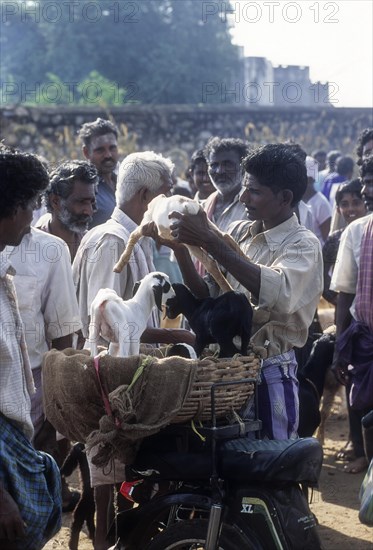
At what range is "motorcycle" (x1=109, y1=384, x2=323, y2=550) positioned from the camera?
373 centimetres

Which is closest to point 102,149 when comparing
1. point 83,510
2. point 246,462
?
point 83,510

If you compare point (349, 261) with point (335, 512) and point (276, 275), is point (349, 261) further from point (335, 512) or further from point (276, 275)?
point (276, 275)

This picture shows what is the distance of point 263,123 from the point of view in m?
19.4

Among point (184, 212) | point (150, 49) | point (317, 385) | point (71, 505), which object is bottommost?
point (71, 505)

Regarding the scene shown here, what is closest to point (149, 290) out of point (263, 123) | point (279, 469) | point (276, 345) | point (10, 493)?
point (276, 345)

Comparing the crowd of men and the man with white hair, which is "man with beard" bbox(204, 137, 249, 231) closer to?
the crowd of men

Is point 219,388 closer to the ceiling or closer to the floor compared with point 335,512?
closer to the ceiling

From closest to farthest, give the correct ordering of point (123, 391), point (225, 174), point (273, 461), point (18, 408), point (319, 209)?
point (18, 408), point (123, 391), point (273, 461), point (225, 174), point (319, 209)

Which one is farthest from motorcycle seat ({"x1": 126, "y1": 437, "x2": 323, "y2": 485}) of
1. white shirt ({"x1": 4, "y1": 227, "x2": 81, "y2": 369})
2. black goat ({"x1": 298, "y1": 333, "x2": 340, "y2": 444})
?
black goat ({"x1": 298, "y1": 333, "x2": 340, "y2": 444})

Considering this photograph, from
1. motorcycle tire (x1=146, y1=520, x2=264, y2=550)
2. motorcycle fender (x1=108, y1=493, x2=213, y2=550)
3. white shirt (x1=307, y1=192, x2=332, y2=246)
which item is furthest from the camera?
white shirt (x1=307, y1=192, x2=332, y2=246)

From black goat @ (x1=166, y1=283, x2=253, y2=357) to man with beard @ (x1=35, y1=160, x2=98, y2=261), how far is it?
193 centimetres

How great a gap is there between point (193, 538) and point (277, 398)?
837 millimetres

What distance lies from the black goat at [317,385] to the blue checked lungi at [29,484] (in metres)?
2.31

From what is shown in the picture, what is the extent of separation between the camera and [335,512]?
6191 millimetres
